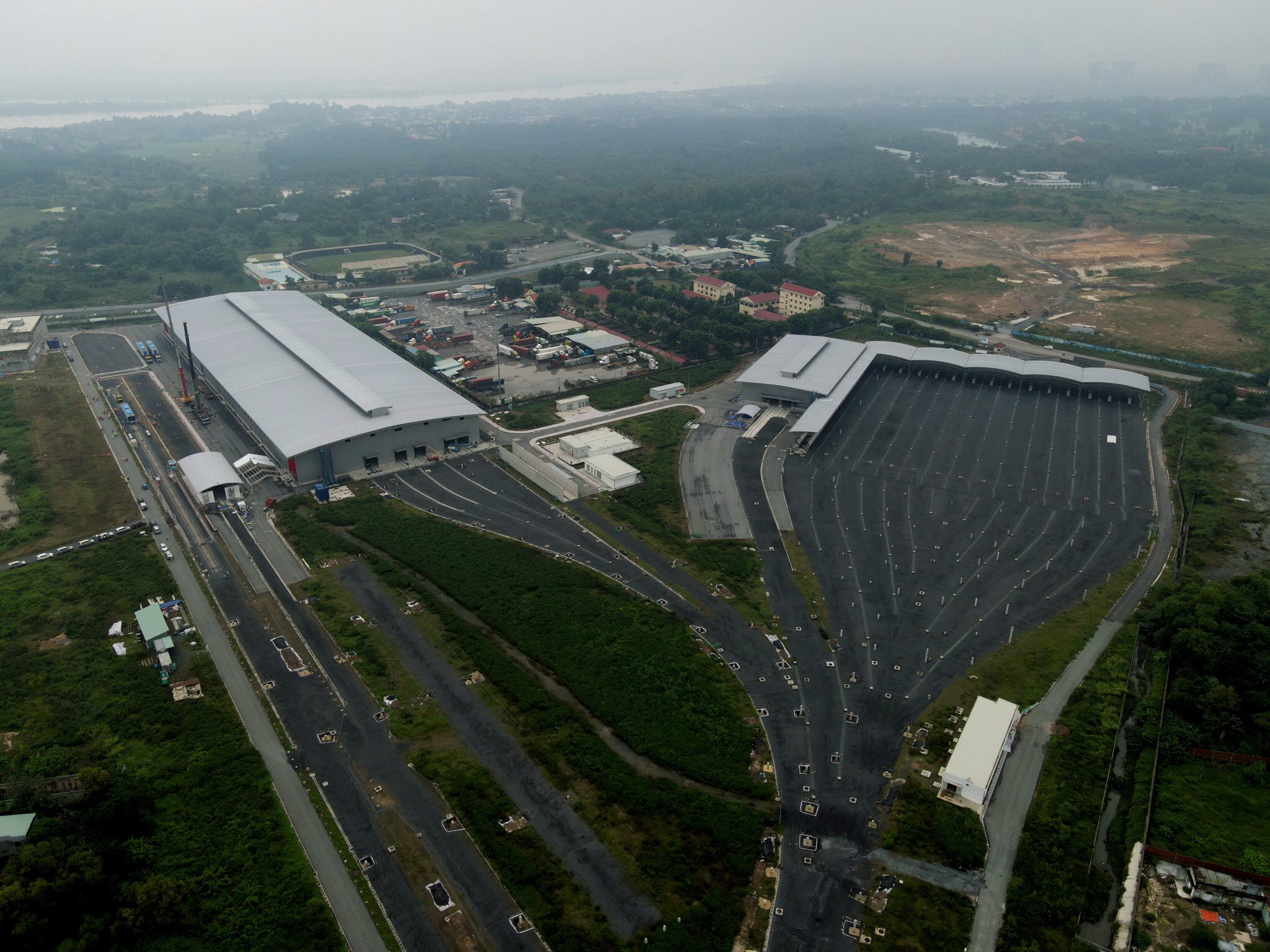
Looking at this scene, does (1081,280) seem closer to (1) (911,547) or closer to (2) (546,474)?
(1) (911,547)

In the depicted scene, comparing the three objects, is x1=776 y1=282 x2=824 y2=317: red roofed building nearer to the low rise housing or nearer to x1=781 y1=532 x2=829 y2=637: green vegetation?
x1=781 y1=532 x2=829 y2=637: green vegetation

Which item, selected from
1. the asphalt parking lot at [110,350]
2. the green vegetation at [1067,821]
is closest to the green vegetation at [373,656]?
the green vegetation at [1067,821]

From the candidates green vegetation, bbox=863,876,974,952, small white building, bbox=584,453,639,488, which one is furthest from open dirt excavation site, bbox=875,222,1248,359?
green vegetation, bbox=863,876,974,952

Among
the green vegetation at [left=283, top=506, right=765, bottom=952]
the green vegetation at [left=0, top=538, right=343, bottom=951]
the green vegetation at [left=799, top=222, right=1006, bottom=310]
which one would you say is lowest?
the green vegetation at [left=283, top=506, right=765, bottom=952]

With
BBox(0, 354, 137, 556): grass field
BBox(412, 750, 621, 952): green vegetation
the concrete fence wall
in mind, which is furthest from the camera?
the concrete fence wall

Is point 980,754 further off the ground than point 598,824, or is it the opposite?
point 980,754

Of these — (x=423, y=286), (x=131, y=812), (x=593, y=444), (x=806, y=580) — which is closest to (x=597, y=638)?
(x=806, y=580)
